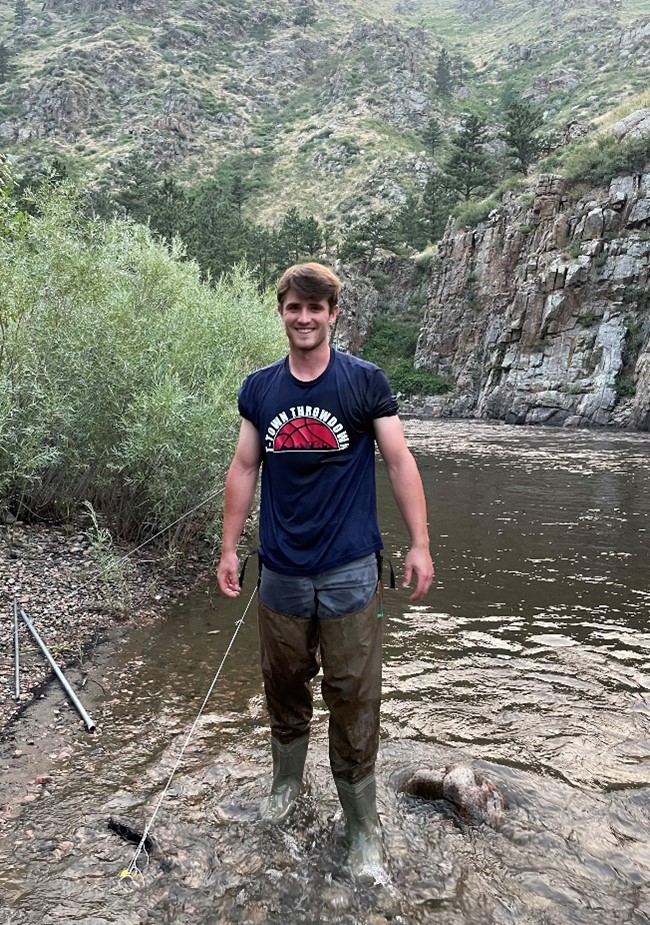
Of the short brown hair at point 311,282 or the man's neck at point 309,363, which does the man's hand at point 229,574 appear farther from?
the short brown hair at point 311,282

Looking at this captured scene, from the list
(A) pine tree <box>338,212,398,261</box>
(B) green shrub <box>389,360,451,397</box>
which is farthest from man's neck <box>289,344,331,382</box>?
(A) pine tree <box>338,212,398,261</box>

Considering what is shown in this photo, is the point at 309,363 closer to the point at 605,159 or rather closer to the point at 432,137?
the point at 605,159

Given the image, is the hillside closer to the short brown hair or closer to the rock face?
the rock face

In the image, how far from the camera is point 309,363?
9.50 ft

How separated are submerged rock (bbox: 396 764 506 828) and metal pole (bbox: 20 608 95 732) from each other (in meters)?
2.18

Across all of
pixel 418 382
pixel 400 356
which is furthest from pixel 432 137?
pixel 418 382

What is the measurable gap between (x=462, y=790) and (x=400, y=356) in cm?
4568

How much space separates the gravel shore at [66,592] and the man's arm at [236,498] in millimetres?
2266

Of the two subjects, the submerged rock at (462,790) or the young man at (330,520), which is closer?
the young man at (330,520)

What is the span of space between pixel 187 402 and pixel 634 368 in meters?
27.6

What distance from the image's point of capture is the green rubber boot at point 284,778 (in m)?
3.31

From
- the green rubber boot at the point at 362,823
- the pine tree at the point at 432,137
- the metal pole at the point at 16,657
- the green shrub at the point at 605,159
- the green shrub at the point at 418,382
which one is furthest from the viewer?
the pine tree at the point at 432,137

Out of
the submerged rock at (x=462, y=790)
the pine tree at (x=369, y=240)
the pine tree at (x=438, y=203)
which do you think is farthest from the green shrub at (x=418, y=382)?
the submerged rock at (x=462, y=790)

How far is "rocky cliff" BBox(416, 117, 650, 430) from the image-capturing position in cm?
3022
